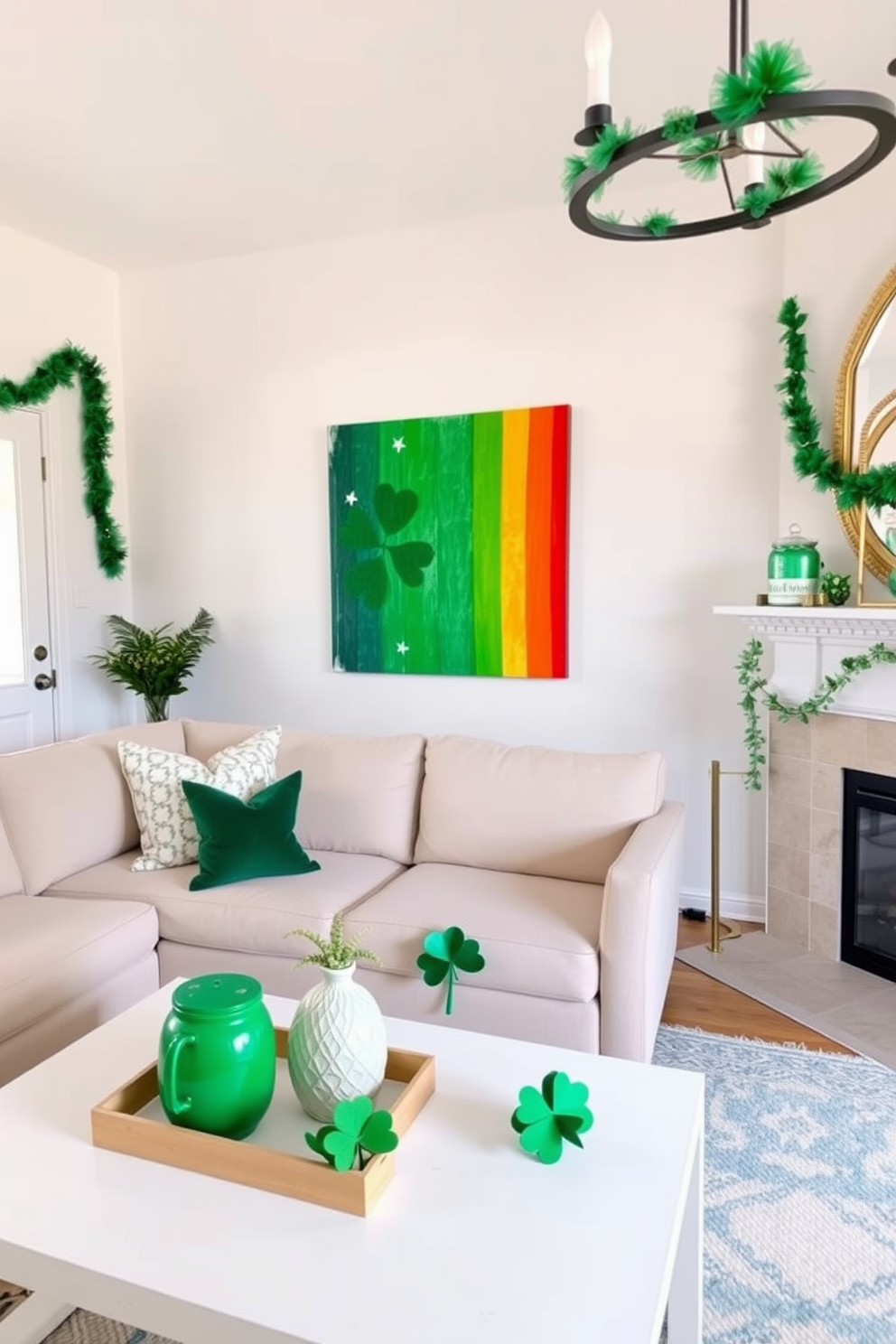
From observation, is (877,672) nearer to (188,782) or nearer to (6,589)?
(188,782)

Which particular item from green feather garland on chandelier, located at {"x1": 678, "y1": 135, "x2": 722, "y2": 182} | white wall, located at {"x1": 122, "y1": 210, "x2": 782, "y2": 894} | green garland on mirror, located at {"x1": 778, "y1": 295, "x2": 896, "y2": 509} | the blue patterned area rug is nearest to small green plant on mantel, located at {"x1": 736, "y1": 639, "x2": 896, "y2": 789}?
white wall, located at {"x1": 122, "y1": 210, "x2": 782, "y2": 894}

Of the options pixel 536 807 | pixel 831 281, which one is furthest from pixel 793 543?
pixel 536 807

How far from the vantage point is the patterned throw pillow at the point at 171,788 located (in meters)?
2.66

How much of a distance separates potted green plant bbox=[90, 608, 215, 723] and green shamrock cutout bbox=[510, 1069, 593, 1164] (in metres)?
3.17

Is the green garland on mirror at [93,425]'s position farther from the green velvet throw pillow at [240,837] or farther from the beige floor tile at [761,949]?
the beige floor tile at [761,949]

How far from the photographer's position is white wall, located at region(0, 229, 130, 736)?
3.85m

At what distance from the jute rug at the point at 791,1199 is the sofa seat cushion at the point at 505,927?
1.58 feet

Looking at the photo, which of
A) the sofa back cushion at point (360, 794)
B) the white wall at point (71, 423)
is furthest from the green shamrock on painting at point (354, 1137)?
the white wall at point (71, 423)

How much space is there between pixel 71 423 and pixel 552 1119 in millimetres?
3886

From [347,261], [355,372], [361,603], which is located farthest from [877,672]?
[347,261]

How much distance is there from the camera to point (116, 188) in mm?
3441

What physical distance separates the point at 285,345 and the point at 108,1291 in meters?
3.75

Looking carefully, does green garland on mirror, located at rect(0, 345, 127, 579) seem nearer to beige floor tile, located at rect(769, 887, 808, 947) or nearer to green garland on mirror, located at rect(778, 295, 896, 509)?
green garland on mirror, located at rect(778, 295, 896, 509)

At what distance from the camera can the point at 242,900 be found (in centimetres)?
239
